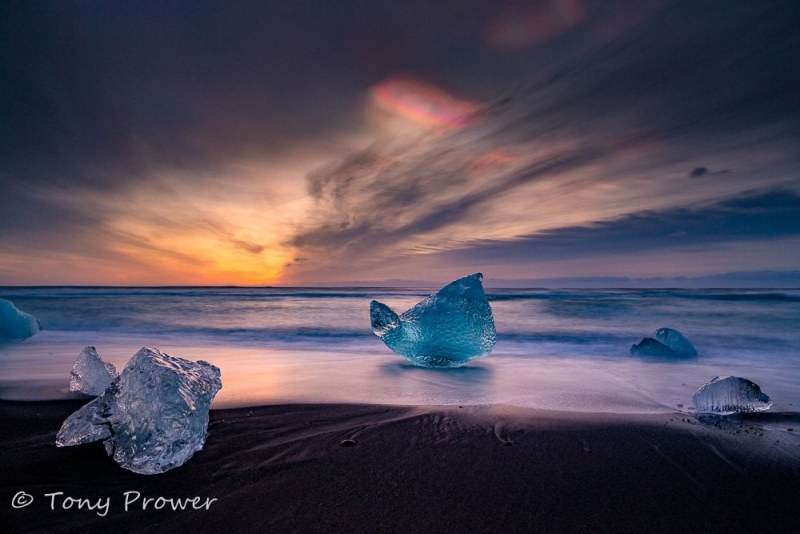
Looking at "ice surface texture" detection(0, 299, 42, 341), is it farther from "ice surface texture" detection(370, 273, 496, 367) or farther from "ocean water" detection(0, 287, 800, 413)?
"ice surface texture" detection(370, 273, 496, 367)

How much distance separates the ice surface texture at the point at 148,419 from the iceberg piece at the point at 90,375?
132 centimetres

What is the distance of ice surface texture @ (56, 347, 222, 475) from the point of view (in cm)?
180

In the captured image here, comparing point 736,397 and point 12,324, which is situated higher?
point 12,324

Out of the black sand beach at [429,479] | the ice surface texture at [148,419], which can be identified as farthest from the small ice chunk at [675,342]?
the ice surface texture at [148,419]

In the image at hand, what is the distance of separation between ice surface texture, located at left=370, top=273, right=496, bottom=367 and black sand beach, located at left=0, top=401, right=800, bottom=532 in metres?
1.91

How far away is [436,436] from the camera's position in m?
2.30

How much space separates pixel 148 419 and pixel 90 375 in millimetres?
1905

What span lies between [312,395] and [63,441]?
1623 millimetres

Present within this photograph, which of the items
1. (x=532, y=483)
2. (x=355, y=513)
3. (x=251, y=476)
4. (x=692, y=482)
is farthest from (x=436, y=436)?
(x=692, y=482)

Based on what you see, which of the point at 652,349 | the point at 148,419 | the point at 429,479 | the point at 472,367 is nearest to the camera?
the point at 429,479

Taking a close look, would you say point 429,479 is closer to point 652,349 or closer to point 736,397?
point 736,397

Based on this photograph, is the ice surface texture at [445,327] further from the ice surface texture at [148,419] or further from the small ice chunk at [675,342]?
the small ice chunk at [675,342]

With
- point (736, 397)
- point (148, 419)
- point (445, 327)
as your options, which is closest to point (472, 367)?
point (445, 327)

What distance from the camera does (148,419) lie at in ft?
6.12
